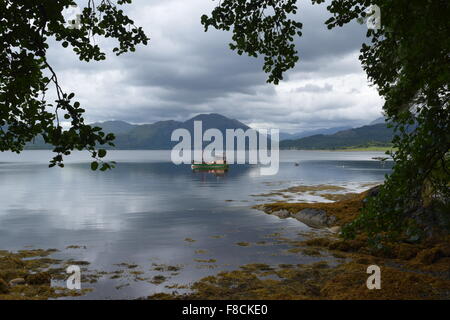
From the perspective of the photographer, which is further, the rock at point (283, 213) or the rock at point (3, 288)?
the rock at point (283, 213)

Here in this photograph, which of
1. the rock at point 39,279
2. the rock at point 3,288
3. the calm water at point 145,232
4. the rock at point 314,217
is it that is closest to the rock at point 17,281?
the rock at point 39,279

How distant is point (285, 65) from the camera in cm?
1095

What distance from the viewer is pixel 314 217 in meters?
37.0

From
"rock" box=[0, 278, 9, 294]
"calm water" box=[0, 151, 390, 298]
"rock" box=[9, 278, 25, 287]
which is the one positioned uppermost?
"rock" box=[0, 278, 9, 294]

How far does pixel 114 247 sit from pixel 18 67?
22743 mm

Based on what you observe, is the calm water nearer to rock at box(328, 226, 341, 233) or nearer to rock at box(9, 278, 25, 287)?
rock at box(328, 226, 341, 233)

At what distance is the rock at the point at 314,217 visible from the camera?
3495 centimetres

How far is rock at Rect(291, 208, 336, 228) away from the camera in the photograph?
35.0 m

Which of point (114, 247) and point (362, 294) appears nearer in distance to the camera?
point (362, 294)

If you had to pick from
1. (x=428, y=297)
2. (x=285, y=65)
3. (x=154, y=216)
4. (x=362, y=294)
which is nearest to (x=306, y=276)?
(x=362, y=294)

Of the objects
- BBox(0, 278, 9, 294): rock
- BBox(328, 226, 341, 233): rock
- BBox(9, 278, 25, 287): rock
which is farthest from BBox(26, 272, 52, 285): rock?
BBox(328, 226, 341, 233): rock

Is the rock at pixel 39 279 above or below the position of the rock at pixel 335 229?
above

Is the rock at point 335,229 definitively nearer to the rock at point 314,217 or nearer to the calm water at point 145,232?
the rock at point 314,217
